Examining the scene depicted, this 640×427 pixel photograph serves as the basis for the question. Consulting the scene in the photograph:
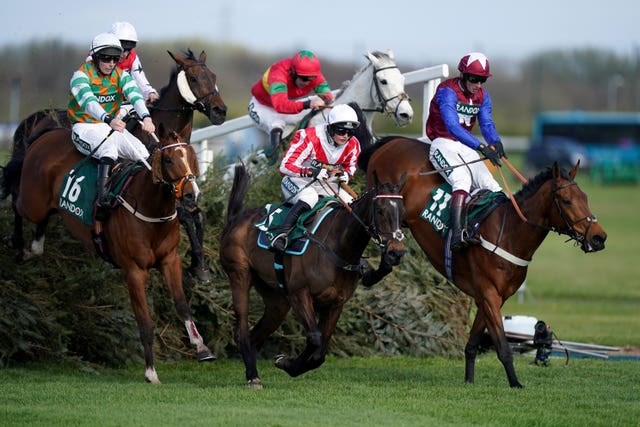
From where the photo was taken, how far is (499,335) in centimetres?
986

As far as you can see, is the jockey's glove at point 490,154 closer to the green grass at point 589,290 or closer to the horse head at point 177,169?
the horse head at point 177,169

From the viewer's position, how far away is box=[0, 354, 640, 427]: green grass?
8148mm

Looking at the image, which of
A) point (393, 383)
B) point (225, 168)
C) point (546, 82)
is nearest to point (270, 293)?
point (393, 383)

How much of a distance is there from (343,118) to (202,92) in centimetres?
171

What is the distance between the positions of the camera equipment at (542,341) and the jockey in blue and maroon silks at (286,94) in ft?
11.4

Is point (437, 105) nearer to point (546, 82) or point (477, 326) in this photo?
point (477, 326)

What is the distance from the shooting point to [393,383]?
1023 centimetres

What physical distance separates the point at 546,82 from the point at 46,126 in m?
71.6

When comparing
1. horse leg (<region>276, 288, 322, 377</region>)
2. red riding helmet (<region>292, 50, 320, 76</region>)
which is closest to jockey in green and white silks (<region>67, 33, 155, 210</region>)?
horse leg (<region>276, 288, 322, 377</region>)

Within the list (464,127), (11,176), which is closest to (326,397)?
(464,127)

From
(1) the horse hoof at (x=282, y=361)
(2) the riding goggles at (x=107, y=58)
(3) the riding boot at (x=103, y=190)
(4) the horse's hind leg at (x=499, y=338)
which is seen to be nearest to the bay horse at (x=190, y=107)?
(2) the riding goggles at (x=107, y=58)

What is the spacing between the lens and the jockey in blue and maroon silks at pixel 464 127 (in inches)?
420

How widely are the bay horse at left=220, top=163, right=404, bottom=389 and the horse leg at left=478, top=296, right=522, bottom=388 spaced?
120 cm

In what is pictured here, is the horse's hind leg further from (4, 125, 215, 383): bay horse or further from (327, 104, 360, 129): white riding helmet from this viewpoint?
(4, 125, 215, 383): bay horse
